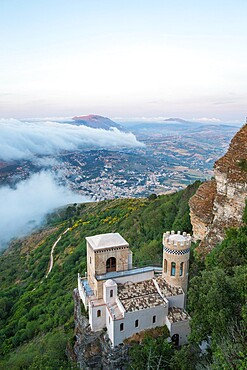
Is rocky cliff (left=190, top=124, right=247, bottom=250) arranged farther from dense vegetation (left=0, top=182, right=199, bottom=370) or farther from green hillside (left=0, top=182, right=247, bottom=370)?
dense vegetation (left=0, top=182, right=199, bottom=370)

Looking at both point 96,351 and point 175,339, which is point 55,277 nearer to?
point 96,351

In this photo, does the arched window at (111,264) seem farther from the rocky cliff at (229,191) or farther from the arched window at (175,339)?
the rocky cliff at (229,191)

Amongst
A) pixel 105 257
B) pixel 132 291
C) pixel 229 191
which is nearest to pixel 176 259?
pixel 132 291

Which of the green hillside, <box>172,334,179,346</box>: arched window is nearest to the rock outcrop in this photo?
the green hillside

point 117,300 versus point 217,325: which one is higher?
point 217,325

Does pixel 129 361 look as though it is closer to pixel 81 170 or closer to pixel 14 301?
pixel 14 301

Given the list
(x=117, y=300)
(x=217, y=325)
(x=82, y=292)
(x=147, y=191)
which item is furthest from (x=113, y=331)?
(x=147, y=191)
